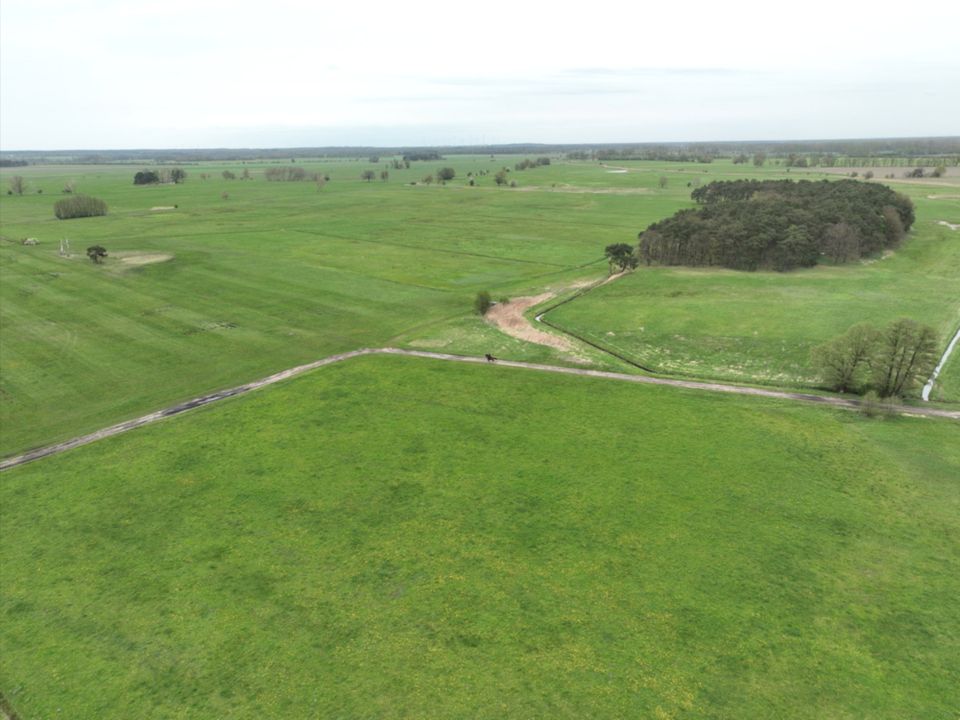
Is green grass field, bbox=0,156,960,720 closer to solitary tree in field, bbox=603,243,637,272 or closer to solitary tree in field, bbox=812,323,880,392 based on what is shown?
solitary tree in field, bbox=812,323,880,392

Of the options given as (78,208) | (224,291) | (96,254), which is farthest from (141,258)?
(78,208)

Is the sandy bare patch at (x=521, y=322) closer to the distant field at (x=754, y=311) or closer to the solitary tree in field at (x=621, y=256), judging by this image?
the distant field at (x=754, y=311)

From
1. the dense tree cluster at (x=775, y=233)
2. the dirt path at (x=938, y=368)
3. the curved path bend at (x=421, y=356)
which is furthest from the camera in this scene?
the dense tree cluster at (x=775, y=233)

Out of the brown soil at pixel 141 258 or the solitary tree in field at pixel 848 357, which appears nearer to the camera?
the solitary tree in field at pixel 848 357

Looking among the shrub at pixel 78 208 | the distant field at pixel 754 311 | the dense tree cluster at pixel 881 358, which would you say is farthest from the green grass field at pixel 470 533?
the shrub at pixel 78 208

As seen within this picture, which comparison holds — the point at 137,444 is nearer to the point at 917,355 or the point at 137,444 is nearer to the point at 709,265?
the point at 917,355

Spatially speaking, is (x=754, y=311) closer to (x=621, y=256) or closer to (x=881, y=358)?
(x=881, y=358)

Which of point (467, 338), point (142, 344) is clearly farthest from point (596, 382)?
point (142, 344)
